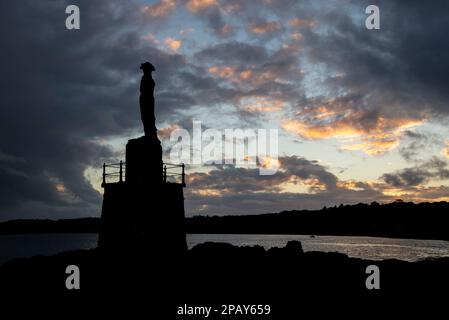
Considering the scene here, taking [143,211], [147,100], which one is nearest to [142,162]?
[143,211]

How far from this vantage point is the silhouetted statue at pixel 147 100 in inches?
833

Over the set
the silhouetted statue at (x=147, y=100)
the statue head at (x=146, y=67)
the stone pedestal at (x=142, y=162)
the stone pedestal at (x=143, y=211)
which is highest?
the statue head at (x=146, y=67)

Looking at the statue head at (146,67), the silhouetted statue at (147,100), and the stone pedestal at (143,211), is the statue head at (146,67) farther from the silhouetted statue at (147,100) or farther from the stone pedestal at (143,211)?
the stone pedestal at (143,211)

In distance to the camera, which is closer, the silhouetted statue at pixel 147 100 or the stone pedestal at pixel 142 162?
the stone pedestal at pixel 142 162

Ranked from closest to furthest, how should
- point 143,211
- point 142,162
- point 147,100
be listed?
point 143,211 → point 142,162 → point 147,100

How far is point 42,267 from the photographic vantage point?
96.5 feet

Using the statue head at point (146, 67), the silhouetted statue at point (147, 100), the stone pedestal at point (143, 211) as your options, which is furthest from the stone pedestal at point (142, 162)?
the statue head at point (146, 67)

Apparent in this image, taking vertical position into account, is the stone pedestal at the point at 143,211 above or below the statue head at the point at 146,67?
below

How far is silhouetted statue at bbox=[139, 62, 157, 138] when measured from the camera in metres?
21.2

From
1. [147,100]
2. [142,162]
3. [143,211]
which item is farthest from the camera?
[147,100]

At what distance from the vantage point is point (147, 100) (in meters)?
21.2

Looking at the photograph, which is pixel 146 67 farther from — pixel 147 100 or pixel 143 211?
pixel 143 211
